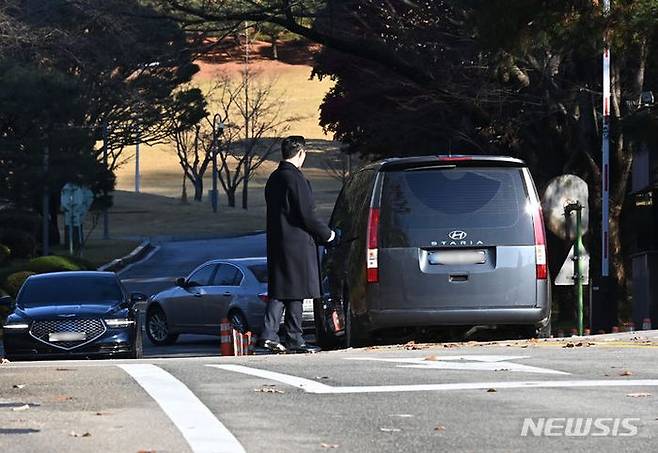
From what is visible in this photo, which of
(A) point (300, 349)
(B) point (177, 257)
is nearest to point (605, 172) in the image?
(A) point (300, 349)

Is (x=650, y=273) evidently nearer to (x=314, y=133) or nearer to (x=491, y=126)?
(x=491, y=126)

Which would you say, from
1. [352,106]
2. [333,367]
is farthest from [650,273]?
[333,367]

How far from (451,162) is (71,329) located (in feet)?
25.6

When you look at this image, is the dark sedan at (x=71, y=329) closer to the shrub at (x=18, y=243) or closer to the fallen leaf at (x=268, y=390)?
the fallen leaf at (x=268, y=390)

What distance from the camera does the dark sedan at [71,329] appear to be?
69.9 ft

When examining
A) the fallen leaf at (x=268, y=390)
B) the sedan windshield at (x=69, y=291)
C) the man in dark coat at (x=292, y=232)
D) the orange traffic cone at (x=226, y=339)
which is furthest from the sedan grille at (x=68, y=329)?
the fallen leaf at (x=268, y=390)

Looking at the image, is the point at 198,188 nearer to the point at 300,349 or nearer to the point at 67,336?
the point at 67,336

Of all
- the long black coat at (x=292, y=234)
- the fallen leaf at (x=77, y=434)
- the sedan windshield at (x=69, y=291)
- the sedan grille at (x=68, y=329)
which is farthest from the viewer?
the sedan windshield at (x=69, y=291)

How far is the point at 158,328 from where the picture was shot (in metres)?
28.6

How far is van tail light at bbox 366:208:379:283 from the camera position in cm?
1538

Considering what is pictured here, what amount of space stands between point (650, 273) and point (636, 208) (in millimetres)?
2033

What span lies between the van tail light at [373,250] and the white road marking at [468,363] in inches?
89.4

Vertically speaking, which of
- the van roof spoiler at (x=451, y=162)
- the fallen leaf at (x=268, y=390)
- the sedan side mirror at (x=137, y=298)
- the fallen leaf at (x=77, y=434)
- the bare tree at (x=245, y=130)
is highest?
the bare tree at (x=245, y=130)

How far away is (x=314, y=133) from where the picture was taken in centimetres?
14275
